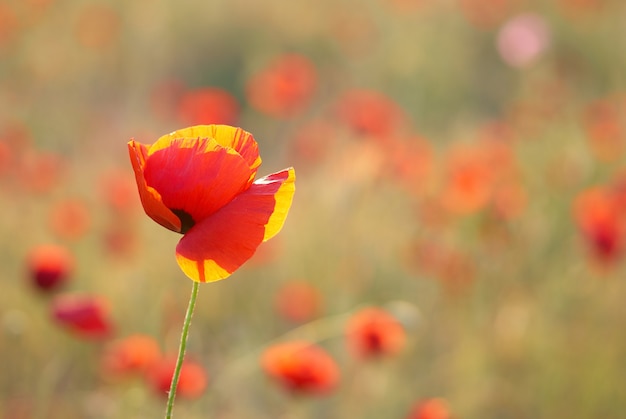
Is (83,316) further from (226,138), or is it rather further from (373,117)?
(373,117)

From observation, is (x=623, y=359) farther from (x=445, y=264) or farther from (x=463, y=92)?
(x=463, y=92)

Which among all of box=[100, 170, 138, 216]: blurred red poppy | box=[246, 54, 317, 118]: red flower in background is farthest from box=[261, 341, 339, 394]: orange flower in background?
box=[246, 54, 317, 118]: red flower in background

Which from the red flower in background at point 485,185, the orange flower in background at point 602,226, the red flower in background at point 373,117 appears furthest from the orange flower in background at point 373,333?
the red flower in background at point 373,117

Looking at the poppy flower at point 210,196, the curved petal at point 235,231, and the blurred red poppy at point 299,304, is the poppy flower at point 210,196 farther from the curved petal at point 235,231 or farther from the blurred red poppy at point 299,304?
the blurred red poppy at point 299,304

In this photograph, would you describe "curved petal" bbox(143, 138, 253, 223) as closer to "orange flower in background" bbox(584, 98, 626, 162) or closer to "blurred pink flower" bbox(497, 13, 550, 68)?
"orange flower in background" bbox(584, 98, 626, 162)

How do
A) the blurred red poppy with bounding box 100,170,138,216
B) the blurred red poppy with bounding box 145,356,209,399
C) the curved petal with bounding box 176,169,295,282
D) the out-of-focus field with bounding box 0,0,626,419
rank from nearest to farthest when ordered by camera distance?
the curved petal with bounding box 176,169,295,282 → the blurred red poppy with bounding box 145,356,209,399 → the out-of-focus field with bounding box 0,0,626,419 → the blurred red poppy with bounding box 100,170,138,216

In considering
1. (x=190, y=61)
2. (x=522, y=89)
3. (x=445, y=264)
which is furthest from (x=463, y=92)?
(x=445, y=264)
